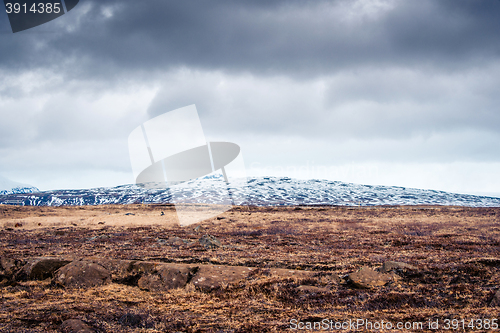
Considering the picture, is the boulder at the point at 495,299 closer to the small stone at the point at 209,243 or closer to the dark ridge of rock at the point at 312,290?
the dark ridge of rock at the point at 312,290

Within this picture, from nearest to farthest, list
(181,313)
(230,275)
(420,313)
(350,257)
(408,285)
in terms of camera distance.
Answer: (420,313) → (181,313) → (408,285) → (230,275) → (350,257)

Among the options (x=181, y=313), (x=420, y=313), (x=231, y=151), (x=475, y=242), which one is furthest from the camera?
(x=475, y=242)

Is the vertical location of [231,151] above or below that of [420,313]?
above

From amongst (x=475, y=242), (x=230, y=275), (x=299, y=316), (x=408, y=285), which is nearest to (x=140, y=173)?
(x=230, y=275)

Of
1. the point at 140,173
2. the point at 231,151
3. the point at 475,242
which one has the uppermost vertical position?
the point at 231,151

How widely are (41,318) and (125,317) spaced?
2.25 metres

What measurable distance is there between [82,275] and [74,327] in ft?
14.6

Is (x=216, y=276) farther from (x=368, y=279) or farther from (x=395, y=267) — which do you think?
(x=395, y=267)

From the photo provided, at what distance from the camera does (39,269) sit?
11836 mm

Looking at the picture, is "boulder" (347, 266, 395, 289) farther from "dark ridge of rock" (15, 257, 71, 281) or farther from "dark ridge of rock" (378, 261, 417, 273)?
"dark ridge of rock" (15, 257, 71, 281)

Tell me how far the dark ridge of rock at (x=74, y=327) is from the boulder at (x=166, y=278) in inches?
127

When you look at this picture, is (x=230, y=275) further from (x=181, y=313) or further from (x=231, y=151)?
(x=231, y=151)

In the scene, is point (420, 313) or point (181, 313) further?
point (181, 313)

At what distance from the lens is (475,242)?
63.9 feet
